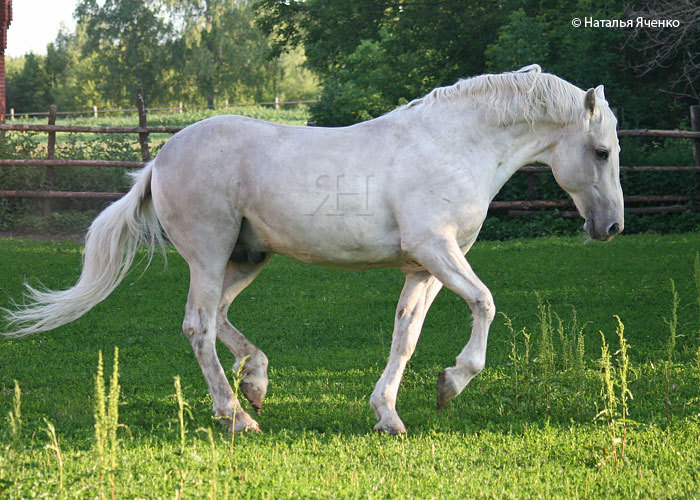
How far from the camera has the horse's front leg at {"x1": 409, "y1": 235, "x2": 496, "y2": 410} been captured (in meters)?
4.51

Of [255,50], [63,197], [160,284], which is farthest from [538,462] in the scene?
[255,50]

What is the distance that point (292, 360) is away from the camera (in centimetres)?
700

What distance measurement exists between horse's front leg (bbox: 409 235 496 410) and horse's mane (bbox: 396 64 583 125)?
912 mm

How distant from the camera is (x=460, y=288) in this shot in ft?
14.8

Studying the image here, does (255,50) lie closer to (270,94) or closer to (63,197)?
(270,94)

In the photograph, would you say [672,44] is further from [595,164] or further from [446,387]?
[446,387]

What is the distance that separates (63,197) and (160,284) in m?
6.19

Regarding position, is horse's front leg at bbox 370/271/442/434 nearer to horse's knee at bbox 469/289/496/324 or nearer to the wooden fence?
horse's knee at bbox 469/289/496/324

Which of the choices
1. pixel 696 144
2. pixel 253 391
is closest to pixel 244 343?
pixel 253 391

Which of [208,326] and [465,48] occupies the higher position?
[465,48]

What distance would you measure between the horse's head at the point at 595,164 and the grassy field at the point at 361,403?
684mm

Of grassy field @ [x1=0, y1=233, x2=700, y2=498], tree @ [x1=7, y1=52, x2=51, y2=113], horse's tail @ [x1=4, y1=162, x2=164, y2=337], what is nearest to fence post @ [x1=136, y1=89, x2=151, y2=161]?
grassy field @ [x1=0, y1=233, x2=700, y2=498]

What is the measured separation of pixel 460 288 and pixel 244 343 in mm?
1540

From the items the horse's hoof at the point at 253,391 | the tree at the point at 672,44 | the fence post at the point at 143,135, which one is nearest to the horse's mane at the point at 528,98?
the horse's hoof at the point at 253,391
